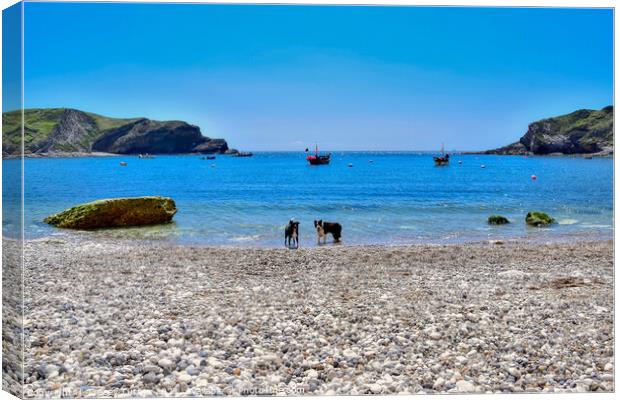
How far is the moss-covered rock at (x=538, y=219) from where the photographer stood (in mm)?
15898

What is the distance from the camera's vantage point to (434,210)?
18.7 m

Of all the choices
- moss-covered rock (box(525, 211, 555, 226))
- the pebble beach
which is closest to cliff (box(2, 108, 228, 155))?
the pebble beach

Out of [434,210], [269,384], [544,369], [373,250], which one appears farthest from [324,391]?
[434,210]

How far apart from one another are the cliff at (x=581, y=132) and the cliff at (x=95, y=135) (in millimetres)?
6765

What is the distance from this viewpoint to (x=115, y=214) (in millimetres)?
15555

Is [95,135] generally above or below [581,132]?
above

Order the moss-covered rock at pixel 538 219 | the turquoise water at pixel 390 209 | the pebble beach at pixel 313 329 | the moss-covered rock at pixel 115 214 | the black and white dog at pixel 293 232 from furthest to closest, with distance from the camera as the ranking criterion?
the moss-covered rock at pixel 538 219, the moss-covered rock at pixel 115 214, the turquoise water at pixel 390 209, the black and white dog at pixel 293 232, the pebble beach at pixel 313 329

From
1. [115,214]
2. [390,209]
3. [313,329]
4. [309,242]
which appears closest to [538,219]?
[390,209]

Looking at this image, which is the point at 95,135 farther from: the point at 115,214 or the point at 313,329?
the point at 313,329

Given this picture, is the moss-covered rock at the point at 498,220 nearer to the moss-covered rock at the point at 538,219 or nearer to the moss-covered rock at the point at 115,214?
the moss-covered rock at the point at 538,219

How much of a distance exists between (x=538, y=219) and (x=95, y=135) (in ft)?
134

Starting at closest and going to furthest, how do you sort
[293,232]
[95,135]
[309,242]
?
[293,232] < [309,242] < [95,135]

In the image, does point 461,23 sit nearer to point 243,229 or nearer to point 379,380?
point 379,380

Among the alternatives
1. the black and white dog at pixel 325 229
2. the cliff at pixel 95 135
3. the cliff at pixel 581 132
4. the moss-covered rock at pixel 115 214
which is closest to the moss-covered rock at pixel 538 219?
the cliff at pixel 581 132
